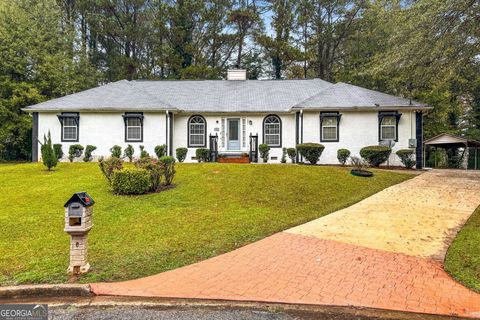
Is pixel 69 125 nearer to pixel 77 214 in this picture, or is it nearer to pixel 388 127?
pixel 77 214

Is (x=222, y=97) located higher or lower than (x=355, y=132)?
higher

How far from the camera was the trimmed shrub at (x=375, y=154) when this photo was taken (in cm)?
1476

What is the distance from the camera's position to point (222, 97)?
18.6 m

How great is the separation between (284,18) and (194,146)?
18.6m

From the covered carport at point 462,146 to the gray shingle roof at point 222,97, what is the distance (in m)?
5.47

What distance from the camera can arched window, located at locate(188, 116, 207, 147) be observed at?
17.2 m

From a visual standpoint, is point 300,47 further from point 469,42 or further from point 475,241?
point 475,241

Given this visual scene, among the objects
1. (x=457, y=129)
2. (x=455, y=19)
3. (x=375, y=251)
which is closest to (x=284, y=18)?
(x=457, y=129)

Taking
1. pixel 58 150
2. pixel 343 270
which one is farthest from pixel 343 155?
pixel 58 150

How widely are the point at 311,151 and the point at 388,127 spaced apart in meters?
4.44

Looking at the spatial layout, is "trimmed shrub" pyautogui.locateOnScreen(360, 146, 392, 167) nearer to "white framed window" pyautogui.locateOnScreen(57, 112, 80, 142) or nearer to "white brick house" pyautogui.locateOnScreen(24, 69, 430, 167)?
"white brick house" pyautogui.locateOnScreen(24, 69, 430, 167)

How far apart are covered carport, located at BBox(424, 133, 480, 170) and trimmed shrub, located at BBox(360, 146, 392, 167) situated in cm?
701

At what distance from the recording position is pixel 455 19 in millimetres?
10141

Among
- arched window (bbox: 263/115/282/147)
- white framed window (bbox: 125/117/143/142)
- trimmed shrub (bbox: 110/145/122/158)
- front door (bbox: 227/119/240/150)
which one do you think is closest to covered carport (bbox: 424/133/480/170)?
arched window (bbox: 263/115/282/147)
